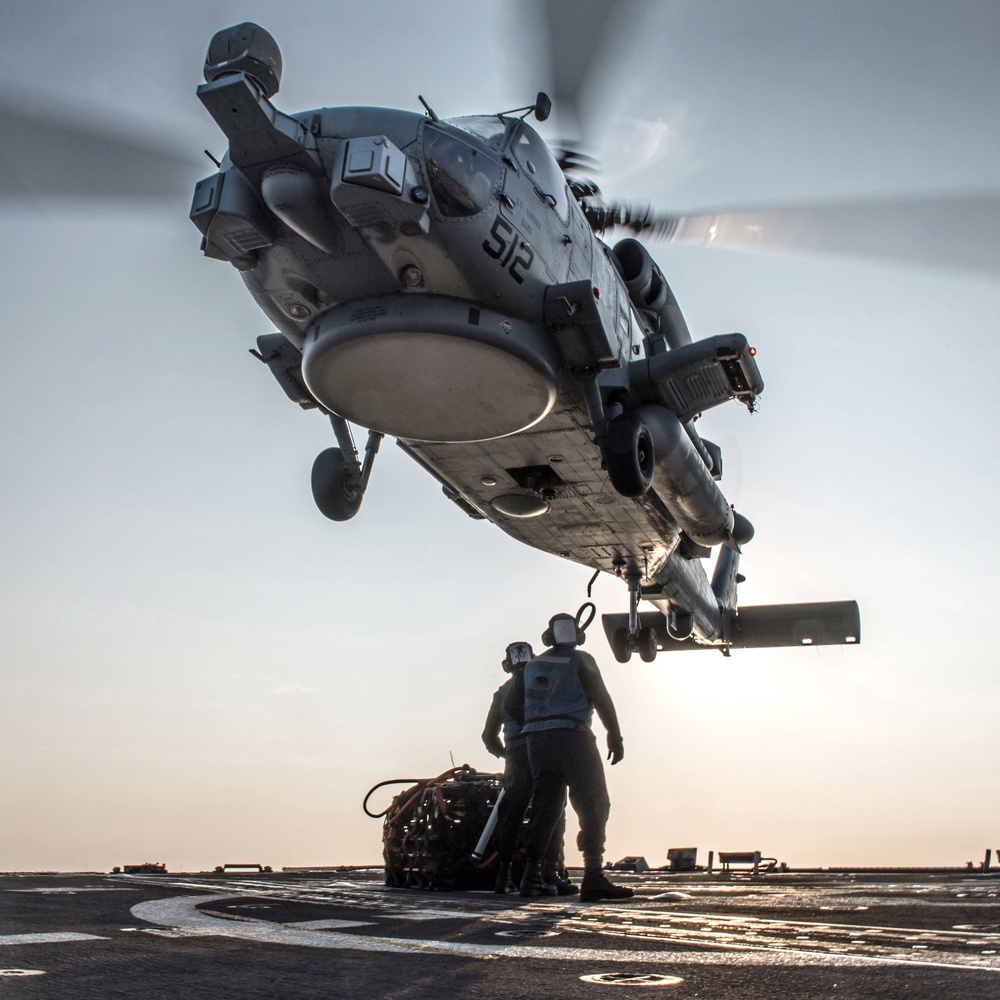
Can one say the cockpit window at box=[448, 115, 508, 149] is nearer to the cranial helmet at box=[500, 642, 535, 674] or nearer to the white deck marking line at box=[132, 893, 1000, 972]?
the cranial helmet at box=[500, 642, 535, 674]

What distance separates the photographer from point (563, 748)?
22.8 ft

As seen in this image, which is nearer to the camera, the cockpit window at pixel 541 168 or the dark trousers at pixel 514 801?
the dark trousers at pixel 514 801

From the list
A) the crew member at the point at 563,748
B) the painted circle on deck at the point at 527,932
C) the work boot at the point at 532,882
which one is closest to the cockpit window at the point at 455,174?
the crew member at the point at 563,748

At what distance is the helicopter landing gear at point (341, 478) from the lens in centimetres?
1066

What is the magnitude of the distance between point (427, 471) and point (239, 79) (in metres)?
5.49

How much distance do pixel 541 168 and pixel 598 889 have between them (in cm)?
647

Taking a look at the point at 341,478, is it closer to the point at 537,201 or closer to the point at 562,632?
the point at 537,201

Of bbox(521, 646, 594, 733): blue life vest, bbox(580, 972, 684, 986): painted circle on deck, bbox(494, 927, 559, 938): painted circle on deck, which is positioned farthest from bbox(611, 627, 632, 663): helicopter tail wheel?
bbox(580, 972, 684, 986): painted circle on deck

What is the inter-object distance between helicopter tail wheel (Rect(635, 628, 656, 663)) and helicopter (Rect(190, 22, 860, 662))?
184 inches

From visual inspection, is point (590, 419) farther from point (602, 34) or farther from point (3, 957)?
point (3, 957)

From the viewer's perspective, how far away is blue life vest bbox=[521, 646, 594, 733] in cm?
702

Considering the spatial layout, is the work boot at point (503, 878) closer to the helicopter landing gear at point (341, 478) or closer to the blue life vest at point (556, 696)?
the blue life vest at point (556, 696)

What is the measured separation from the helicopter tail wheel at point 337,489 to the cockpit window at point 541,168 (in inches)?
140

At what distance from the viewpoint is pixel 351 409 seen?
30.8 ft
